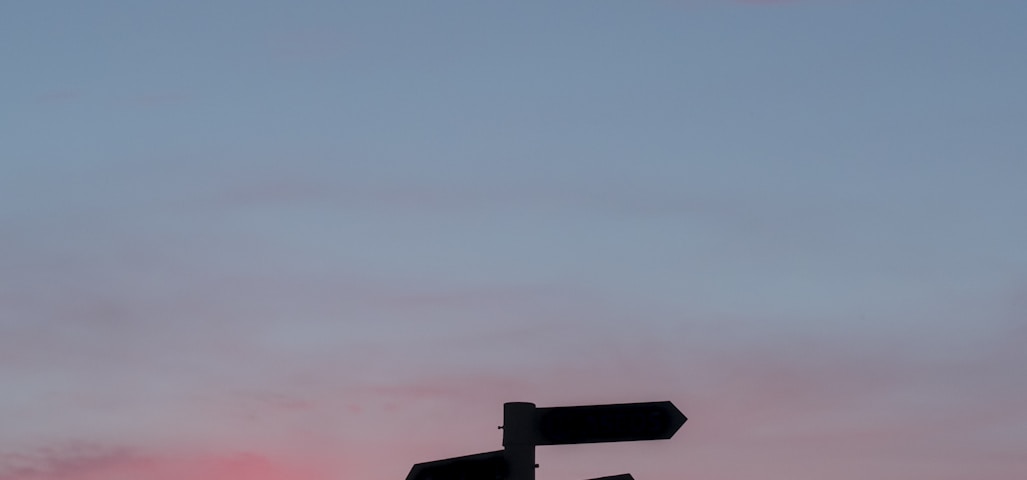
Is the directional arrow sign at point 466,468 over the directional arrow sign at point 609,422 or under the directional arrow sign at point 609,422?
under

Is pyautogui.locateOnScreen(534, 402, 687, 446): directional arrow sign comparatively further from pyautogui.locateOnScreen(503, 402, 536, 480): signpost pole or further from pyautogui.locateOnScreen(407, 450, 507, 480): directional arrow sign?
pyautogui.locateOnScreen(407, 450, 507, 480): directional arrow sign

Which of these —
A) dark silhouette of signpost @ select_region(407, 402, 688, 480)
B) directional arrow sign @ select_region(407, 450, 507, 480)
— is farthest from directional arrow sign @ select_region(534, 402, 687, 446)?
directional arrow sign @ select_region(407, 450, 507, 480)

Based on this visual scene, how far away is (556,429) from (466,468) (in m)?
0.90

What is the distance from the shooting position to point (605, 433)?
9070 millimetres

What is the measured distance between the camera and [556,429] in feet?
29.4

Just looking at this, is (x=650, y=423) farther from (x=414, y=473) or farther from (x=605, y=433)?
(x=414, y=473)

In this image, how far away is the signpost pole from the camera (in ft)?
28.7

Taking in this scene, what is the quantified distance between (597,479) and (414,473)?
2.00 meters

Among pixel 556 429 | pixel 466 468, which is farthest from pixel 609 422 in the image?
pixel 466 468

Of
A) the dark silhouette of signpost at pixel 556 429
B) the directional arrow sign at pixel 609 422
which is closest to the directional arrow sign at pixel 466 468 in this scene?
the dark silhouette of signpost at pixel 556 429

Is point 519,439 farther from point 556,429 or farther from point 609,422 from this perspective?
point 609,422

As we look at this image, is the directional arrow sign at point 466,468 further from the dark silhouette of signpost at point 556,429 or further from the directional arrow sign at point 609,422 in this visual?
the directional arrow sign at point 609,422

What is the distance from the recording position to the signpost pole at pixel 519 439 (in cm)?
875

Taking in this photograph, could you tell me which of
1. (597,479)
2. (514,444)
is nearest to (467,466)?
(514,444)
